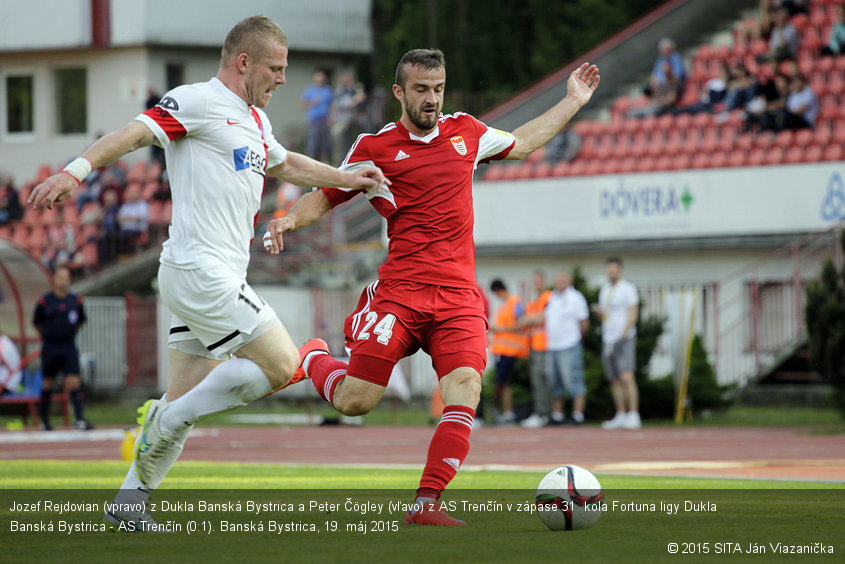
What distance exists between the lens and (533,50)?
40.7 m

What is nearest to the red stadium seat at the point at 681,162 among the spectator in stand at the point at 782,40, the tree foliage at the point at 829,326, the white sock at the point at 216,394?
the spectator in stand at the point at 782,40

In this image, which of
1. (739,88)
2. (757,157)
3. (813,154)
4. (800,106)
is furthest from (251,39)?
(739,88)

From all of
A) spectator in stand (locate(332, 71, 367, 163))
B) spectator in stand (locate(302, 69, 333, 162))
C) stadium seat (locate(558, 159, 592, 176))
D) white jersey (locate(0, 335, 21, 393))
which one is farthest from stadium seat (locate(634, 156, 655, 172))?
white jersey (locate(0, 335, 21, 393))

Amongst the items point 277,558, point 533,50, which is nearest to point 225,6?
point 533,50

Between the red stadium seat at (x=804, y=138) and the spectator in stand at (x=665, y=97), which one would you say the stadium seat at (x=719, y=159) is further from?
the spectator in stand at (x=665, y=97)

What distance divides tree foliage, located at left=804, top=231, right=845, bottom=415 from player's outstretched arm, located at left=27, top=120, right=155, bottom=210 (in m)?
13.0

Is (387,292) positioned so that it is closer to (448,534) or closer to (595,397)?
(448,534)

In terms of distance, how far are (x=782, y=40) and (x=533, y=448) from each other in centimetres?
1366

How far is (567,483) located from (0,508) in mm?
3526

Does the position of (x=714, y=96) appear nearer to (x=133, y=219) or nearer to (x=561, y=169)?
(x=561, y=169)

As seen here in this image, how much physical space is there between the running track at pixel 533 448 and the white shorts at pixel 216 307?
512 centimetres

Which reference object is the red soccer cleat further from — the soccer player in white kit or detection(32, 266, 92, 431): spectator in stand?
detection(32, 266, 92, 431): spectator in stand

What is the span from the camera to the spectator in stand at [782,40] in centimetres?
2559

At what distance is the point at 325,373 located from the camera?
8.18 m
